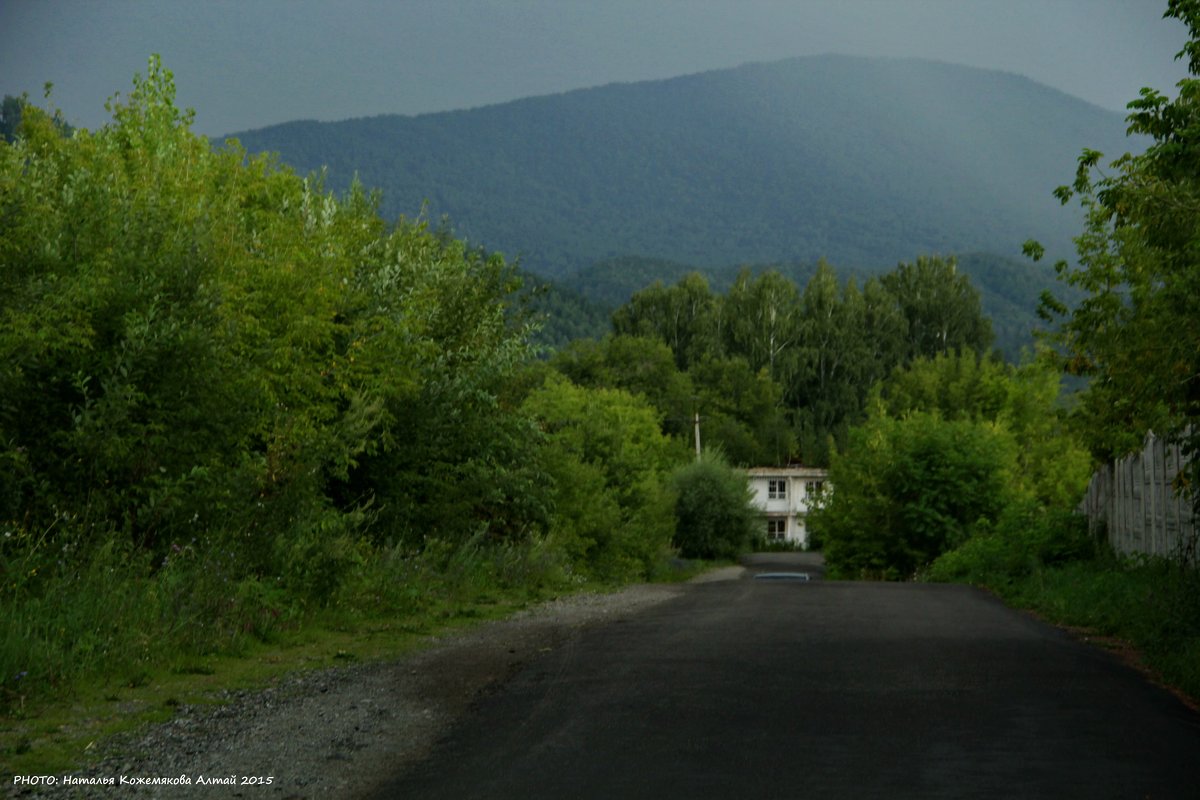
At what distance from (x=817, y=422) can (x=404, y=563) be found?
3731 inches

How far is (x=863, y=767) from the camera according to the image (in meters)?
8.35

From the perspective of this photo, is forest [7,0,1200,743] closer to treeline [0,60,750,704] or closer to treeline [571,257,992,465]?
treeline [0,60,750,704]

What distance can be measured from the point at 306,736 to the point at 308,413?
13.0m

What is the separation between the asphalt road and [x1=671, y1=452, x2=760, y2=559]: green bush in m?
70.6

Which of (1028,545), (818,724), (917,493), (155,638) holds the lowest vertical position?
(818,724)

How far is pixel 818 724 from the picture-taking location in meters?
9.84

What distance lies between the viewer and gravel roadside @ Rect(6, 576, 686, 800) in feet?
26.7

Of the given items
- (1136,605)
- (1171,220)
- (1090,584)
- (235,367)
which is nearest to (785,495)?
(1090,584)

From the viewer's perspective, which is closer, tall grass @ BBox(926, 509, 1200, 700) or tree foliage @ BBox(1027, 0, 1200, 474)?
tree foliage @ BBox(1027, 0, 1200, 474)

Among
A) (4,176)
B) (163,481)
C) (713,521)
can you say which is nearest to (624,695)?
(163,481)

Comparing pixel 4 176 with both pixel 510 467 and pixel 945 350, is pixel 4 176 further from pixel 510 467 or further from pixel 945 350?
pixel 945 350

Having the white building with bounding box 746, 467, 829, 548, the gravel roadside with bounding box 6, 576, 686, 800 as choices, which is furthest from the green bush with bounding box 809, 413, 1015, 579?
the white building with bounding box 746, 467, 829, 548

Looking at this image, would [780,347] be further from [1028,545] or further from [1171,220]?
[1171,220]

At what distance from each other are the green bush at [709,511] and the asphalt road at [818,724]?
70.6m
